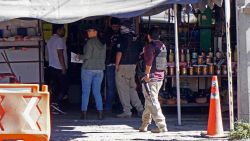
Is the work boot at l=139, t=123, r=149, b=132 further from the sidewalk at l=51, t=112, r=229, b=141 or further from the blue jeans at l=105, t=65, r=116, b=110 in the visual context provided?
the blue jeans at l=105, t=65, r=116, b=110

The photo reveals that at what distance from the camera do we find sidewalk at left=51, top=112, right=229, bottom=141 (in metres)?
12.1

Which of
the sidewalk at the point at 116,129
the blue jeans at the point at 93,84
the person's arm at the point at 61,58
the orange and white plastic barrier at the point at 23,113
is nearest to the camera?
the orange and white plastic barrier at the point at 23,113

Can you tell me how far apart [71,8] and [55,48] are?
3.02 metres

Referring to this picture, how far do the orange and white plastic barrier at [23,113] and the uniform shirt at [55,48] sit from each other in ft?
14.2

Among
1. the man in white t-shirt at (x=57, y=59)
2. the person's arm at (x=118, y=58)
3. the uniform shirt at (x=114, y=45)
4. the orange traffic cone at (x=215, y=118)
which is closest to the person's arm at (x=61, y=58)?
the man in white t-shirt at (x=57, y=59)

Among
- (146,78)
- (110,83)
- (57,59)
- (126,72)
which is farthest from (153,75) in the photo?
(57,59)

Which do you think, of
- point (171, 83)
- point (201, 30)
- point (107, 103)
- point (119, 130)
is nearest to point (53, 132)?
point (119, 130)

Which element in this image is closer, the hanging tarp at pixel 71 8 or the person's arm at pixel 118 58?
the hanging tarp at pixel 71 8

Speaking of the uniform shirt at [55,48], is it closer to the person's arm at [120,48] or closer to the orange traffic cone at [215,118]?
the person's arm at [120,48]

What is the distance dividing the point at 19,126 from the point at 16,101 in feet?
1.27

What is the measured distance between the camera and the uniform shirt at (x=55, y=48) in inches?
582

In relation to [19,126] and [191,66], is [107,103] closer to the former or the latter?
[191,66]

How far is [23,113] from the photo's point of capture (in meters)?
10.4

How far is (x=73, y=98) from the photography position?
16.2m
